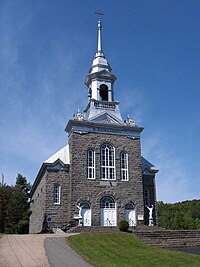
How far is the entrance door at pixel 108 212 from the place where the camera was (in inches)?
1220

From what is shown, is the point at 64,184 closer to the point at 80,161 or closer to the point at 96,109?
the point at 80,161

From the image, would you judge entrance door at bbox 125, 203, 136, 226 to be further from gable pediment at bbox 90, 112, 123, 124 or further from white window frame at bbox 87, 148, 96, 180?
gable pediment at bbox 90, 112, 123, 124

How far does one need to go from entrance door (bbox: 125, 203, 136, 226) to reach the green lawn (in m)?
10.5

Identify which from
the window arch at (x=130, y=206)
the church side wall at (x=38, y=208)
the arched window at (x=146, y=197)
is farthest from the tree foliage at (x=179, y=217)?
the church side wall at (x=38, y=208)

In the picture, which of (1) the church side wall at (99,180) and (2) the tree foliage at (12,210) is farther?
(2) the tree foliage at (12,210)

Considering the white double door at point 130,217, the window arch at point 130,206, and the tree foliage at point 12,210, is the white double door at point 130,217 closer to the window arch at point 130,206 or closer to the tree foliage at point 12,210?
the window arch at point 130,206

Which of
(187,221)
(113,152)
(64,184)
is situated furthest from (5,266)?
(187,221)

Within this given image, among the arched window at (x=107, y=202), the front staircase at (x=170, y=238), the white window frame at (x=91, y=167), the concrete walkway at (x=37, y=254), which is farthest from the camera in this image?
the white window frame at (x=91, y=167)

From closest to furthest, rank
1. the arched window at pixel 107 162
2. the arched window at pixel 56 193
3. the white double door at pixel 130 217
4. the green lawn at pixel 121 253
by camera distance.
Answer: the green lawn at pixel 121 253
the arched window at pixel 56 193
the white double door at pixel 130 217
the arched window at pixel 107 162

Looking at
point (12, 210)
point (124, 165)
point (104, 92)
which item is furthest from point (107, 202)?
point (104, 92)

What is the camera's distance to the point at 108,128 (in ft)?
110

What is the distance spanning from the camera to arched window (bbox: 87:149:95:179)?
3194cm

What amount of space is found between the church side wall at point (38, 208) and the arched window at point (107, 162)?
5.61 m

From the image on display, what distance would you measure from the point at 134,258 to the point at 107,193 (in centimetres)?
1738
